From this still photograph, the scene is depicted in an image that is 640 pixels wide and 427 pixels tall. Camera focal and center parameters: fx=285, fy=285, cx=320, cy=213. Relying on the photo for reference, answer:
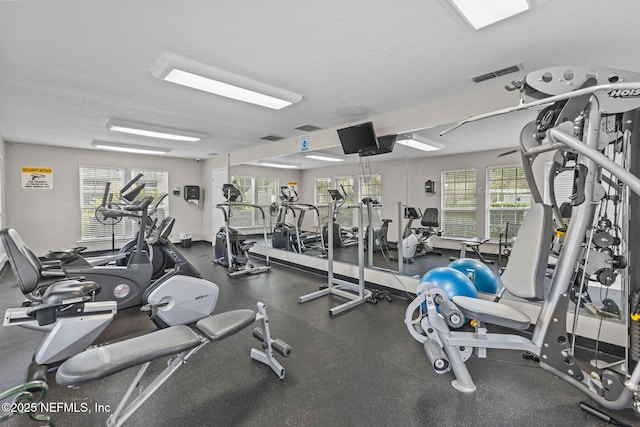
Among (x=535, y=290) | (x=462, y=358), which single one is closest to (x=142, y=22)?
(x=535, y=290)

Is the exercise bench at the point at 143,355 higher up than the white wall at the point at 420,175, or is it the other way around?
the white wall at the point at 420,175

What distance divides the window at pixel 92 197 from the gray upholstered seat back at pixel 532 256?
25.0 ft

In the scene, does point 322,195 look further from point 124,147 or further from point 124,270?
point 124,147

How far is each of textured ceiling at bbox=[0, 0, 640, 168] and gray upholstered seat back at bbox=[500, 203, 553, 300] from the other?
1.30m

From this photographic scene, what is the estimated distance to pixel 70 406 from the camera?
1.79 metres

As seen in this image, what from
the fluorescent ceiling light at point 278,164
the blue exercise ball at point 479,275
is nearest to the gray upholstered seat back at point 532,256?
the blue exercise ball at point 479,275

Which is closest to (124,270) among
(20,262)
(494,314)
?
(20,262)

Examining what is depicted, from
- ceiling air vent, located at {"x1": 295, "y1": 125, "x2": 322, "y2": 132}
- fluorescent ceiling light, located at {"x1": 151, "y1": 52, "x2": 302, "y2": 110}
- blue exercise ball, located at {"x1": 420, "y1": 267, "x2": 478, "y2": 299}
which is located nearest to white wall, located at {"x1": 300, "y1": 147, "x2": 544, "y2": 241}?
ceiling air vent, located at {"x1": 295, "y1": 125, "x2": 322, "y2": 132}

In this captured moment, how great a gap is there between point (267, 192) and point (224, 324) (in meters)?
4.78

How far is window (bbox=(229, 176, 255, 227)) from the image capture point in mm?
6582

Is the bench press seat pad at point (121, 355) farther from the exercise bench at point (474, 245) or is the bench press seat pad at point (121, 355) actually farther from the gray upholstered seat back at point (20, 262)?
the exercise bench at point (474, 245)

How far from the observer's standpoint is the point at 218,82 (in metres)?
2.75

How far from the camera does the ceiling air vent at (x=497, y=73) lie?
2.54 metres

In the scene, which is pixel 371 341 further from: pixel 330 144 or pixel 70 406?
pixel 330 144
